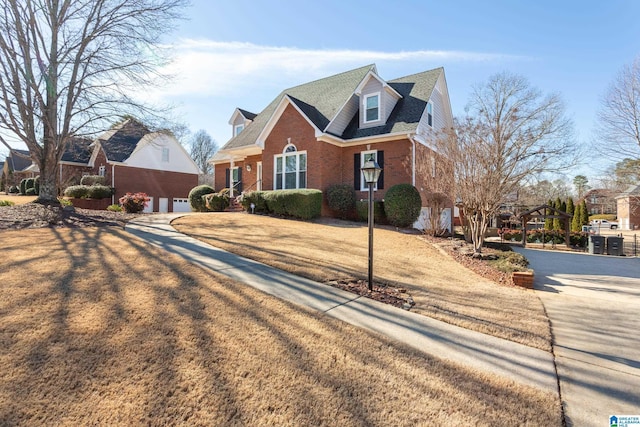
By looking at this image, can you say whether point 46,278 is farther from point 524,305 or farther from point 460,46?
point 460,46

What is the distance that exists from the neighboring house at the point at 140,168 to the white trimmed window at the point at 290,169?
13730 millimetres

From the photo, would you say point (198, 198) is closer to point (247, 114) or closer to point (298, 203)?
point (247, 114)

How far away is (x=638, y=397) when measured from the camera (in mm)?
2973

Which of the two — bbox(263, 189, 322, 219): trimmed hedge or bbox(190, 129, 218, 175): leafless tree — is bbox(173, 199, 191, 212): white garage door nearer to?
bbox(263, 189, 322, 219): trimmed hedge

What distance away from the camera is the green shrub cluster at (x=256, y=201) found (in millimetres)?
15727

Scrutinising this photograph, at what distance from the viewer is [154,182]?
2817cm

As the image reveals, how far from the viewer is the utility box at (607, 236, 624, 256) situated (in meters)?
15.7

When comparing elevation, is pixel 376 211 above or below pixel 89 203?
below

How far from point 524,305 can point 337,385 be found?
15.4 feet

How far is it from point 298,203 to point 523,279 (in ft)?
30.7

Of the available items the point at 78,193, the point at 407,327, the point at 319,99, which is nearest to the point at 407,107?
the point at 319,99

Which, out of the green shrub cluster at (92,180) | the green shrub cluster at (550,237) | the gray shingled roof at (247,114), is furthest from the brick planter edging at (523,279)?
the green shrub cluster at (92,180)

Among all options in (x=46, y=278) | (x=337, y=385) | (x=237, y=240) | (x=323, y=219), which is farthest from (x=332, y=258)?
(x=323, y=219)

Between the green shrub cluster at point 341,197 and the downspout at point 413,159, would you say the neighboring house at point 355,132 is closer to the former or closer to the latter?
the downspout at point 413,159
